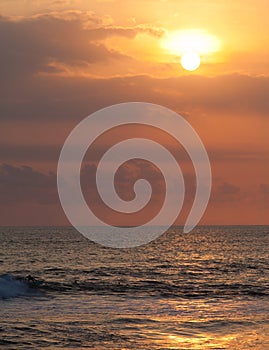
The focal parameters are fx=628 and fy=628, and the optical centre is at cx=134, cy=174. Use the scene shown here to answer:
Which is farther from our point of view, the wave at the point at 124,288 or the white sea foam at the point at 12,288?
the wave at the point at 124,288

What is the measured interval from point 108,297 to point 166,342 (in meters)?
17.0

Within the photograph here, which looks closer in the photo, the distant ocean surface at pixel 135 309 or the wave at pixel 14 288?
the distant ocean surface at pixel 135 309

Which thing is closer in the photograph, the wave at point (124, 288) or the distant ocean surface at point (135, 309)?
the distant ocean surface at point (135, 309)

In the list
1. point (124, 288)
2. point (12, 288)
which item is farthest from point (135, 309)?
point (12, 288)

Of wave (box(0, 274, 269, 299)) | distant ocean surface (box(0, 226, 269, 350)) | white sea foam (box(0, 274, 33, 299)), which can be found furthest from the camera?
wave (box(0, 274, 269, 299))

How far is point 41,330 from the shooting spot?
109ft

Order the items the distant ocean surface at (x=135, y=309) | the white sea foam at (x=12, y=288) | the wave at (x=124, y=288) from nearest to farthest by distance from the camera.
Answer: the distant ocean surface at (x=135, y=309) < the white sea foam at (x=12, y=288) < the wave at (x=124, y=288)

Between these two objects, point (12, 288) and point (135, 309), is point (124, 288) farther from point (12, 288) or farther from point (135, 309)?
point (135, 309)

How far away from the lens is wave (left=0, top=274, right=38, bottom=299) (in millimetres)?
48631

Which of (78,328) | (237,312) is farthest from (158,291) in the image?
(78,328)

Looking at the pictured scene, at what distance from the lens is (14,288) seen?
50781 mm

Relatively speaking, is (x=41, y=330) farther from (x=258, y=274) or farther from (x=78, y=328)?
(x=258, y=274)

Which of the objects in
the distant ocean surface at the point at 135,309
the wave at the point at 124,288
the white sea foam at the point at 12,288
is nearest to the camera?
the distant ocean surface at the point at 135,309

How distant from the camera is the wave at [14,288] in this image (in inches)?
1915
